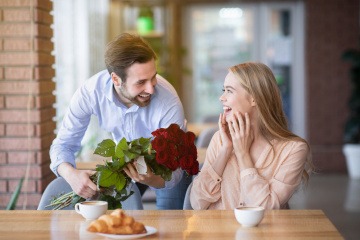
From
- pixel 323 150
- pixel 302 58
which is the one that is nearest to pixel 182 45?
pixel 302 58

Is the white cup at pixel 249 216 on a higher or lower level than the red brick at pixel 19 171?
higher

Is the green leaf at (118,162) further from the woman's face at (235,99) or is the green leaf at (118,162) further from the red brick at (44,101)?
the red brick at (44,101)

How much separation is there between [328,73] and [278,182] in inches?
278

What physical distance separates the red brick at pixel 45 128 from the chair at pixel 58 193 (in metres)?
0.92

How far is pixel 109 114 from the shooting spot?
3.55m

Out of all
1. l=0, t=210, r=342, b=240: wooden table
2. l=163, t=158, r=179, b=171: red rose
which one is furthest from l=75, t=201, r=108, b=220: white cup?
l=163, t=158, r=179, b=171: red rose

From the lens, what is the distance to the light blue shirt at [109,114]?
3.36 metres

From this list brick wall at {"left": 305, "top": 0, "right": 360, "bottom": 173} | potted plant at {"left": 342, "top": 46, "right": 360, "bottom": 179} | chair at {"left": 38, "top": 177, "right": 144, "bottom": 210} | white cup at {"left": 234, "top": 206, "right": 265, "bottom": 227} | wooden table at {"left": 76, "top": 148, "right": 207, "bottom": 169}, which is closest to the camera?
white cup at {"left": 234, "top": 206, "right": 265, "bottom": 227}

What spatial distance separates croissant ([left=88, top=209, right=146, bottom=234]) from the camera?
2322 mm

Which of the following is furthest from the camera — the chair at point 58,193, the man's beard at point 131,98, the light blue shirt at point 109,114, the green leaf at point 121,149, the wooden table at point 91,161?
the wooden table at point 91,161

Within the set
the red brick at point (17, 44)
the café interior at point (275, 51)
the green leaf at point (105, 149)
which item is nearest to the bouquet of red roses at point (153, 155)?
the green leaf at point (105, 149)

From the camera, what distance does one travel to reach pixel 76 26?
6484 millimetres

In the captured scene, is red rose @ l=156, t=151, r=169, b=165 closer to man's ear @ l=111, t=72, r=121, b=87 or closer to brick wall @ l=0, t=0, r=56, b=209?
man's ear @ l=111, t=72, r=121, b=87

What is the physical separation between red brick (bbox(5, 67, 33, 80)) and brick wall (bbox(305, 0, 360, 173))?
622 centimetres
